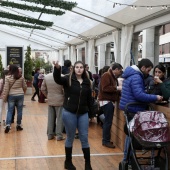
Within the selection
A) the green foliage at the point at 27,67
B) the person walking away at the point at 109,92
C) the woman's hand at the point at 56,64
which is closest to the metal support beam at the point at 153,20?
the person walking away at the point at 109,92

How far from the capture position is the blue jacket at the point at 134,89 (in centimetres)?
393

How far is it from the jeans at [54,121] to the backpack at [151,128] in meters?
2.75

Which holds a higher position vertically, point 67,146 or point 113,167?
point 67,146

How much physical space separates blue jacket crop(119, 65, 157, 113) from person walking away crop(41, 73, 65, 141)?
6.81 feet

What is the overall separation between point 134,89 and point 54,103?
2.38 meters

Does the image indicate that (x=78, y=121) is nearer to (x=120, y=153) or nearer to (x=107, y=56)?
(x=120, y=153)

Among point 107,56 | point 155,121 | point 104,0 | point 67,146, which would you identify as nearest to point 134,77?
point 155,121

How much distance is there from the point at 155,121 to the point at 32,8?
33.8 feet

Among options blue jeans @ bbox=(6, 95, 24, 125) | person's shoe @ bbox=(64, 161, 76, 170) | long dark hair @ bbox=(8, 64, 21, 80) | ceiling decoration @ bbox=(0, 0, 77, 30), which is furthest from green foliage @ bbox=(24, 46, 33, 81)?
person's shoe @ bbox=(64, 161, 76, 170)

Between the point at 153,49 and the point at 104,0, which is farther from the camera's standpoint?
the point at 153,49

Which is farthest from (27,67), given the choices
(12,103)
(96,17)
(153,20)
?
(12,103)

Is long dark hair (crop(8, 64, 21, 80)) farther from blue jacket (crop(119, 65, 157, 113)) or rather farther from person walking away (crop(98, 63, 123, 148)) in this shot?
blue jacket (crop(119, 65, 157, 113))

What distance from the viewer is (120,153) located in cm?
523

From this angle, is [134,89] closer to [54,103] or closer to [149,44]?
[54,103]
